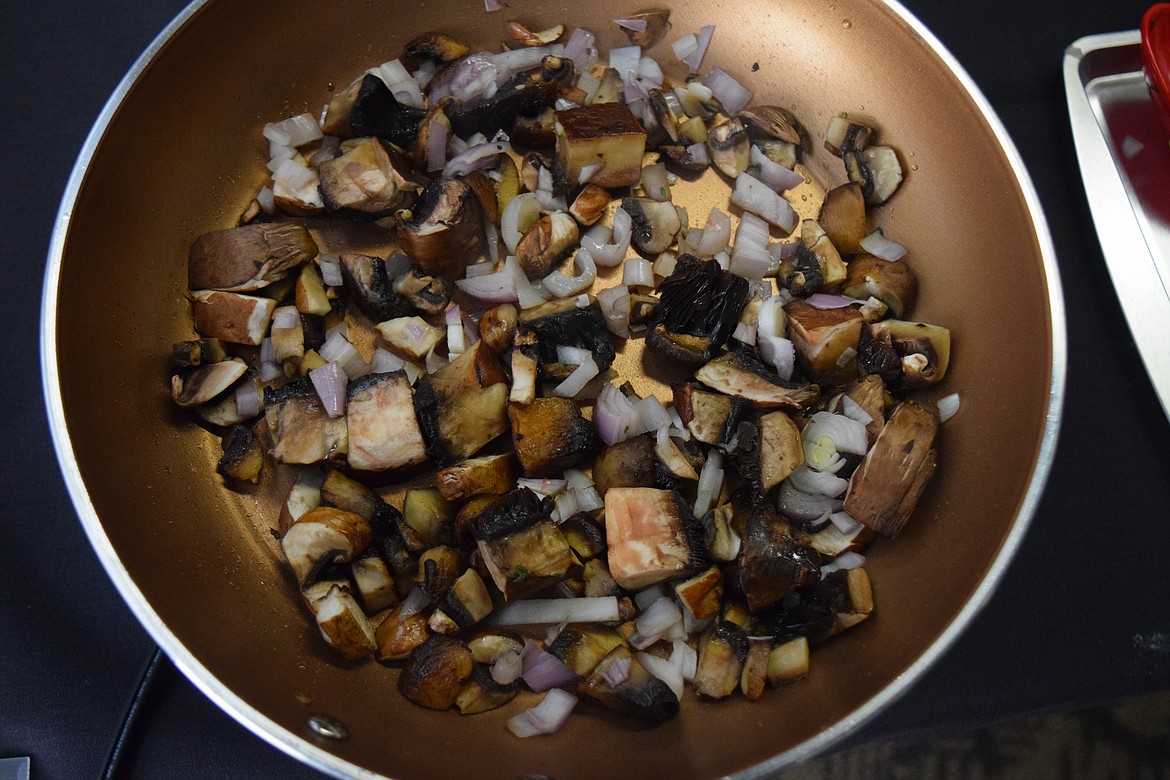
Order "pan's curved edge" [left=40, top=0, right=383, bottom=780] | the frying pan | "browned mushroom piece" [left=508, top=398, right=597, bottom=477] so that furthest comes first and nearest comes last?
"browned mushroom piece" [left=508, top=398, right=597, bottom=477] → the frying pan → "pan's curved edge" [left=40, top=0, right=383, bottom=780]

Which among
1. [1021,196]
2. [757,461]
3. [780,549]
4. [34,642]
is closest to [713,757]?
[780,549]

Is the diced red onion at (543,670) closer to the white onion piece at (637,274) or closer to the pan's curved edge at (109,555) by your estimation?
the pan's curved edge at (109,555)

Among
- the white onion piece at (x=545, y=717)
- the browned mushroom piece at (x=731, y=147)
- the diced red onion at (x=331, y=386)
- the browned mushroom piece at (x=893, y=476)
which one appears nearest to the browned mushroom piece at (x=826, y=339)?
the browned mushroom piece at (x=893, y=476)

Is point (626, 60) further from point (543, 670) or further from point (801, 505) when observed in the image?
point (543, 670)

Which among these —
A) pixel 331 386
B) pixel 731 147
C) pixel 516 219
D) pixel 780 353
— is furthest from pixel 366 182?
pixel 780 353

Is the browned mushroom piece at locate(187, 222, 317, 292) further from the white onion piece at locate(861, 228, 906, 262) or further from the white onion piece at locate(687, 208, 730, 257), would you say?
the white onion piece at locate(861, 228, 906, 262)

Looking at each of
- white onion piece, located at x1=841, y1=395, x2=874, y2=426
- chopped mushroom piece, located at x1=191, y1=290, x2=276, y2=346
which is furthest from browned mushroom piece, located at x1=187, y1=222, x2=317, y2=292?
white onion piece, located at x1=841, y1=395, x2=874, y2=426
